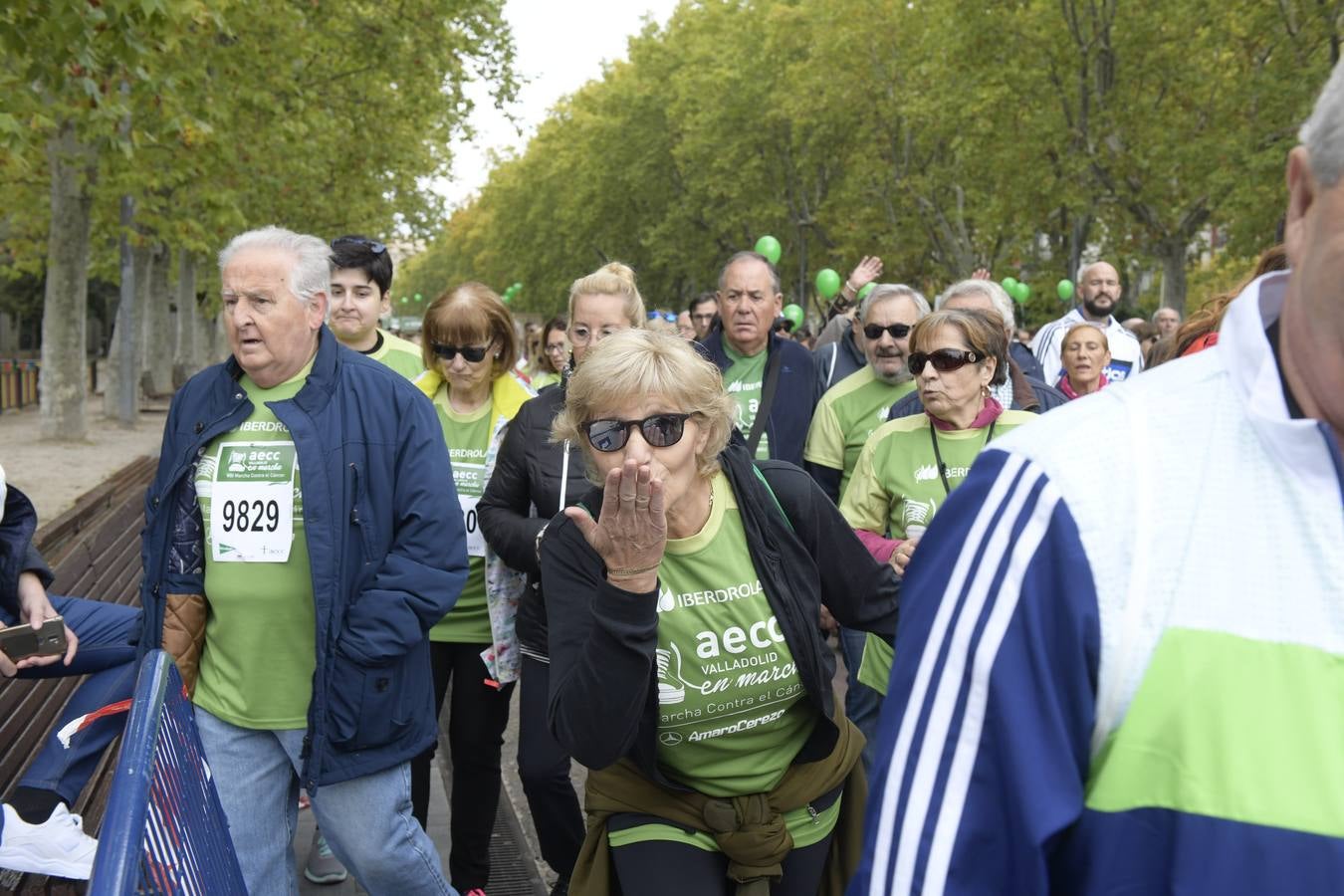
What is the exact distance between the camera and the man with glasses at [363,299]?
18.2 ft

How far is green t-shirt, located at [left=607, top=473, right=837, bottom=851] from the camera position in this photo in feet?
8.87

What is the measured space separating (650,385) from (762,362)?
3.11 m

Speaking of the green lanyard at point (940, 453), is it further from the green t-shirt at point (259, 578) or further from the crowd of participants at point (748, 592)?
the green t-shirt at point (259, 578)

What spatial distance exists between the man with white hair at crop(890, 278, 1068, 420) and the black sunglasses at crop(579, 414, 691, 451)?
7.14 feet

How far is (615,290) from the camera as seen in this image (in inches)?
190

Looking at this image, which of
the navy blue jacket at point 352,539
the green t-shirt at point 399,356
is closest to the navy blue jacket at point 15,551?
the navy blue jacket at point 352,539

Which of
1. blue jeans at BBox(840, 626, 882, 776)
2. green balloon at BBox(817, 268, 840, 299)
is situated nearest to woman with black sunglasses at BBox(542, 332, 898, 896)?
blue jeans at BBox(840, 626, 882, 776)

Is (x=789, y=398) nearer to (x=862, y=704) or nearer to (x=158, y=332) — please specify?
(x=862, y=704)

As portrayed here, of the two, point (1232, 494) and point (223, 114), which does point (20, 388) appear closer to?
point (223, 114)

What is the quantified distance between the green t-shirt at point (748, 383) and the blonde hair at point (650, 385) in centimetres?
267

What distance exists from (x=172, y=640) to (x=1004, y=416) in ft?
8.72

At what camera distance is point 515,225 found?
6481 centimetres

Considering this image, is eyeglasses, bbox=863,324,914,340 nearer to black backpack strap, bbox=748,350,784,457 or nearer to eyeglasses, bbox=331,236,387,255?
black backpack strap, bbox=748,350,784,457

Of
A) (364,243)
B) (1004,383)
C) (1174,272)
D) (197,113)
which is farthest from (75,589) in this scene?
(1174,272)
